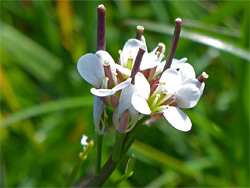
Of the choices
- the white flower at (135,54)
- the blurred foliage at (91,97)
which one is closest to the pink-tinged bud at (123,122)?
the white flower at (135,54)

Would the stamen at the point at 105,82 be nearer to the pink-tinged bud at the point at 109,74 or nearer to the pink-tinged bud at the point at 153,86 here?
the pink-tinged bud at the point at 109,74

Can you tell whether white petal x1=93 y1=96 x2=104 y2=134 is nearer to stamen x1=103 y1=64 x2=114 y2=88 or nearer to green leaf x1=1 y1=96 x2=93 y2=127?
stamen x1=103 y1=64 x2=114 y2=88

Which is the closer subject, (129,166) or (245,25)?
(129,166)

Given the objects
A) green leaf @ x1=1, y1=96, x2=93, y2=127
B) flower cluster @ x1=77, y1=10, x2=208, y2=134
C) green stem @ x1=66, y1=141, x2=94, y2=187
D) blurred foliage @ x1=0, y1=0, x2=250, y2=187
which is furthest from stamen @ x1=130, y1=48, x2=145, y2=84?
green leaf @ x1=1, y1=96, x2=93, y2=127

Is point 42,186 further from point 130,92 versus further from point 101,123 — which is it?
point 130,92

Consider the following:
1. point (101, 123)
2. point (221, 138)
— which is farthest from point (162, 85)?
point (221, 138)

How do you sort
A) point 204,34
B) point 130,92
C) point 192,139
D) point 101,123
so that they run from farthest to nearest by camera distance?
point 192,139 < point 204,34 < point 101,123 < point 130,92

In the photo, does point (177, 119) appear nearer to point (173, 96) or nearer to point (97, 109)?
point (173, 96)
